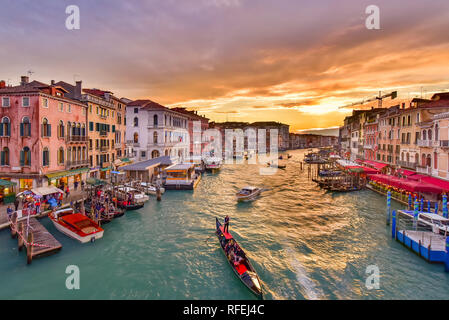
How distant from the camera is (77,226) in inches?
758

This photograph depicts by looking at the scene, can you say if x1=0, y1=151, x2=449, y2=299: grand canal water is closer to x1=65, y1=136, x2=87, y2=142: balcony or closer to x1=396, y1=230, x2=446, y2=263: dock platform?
x1=396, y1=230, x2=446, y2=263: dock platform

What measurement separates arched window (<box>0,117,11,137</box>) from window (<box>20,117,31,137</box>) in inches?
58.9

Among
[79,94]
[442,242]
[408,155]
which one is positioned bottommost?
[442,242]

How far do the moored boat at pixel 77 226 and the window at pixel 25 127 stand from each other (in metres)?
10.5

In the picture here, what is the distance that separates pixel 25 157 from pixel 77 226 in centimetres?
1285

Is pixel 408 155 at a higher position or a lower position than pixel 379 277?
higher

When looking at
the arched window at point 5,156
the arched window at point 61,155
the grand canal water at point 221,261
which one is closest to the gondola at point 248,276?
the grand canal water at point 221,261

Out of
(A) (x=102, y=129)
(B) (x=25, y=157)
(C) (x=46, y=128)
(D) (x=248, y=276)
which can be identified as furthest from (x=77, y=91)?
(D) (x=248, y=276)

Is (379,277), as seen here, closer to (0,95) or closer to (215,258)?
(215,258)
